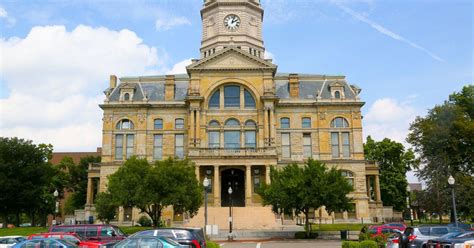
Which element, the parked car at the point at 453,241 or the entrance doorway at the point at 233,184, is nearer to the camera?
the parked car at the point at 453,241

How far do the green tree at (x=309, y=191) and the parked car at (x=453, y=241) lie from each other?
1931cm

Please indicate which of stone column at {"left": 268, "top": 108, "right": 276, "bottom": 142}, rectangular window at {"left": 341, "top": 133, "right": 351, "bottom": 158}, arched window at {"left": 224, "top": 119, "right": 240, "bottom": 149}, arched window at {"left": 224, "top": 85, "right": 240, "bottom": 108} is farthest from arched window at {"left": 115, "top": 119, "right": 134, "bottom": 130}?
rectangular window at {"left": 341, "top": 133, "right": 351, "bottom": 158}

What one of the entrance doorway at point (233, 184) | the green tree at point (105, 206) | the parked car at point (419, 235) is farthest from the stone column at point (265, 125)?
the parked car at point (419, 235)

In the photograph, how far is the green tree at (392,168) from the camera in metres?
73.7

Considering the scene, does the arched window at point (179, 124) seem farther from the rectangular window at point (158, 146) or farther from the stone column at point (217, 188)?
the stone column at point (217, 188)

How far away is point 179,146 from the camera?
6241 centimetres

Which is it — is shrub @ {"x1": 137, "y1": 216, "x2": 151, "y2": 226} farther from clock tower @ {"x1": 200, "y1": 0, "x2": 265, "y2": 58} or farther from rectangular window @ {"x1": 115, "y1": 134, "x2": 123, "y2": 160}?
clock tower @ {"x1": 200, "y1": 0, "x2": 265, "y2": 58}

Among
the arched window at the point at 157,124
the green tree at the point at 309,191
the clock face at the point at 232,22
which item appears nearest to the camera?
the green tree at the point at 309,191

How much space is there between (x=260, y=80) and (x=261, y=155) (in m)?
10.1

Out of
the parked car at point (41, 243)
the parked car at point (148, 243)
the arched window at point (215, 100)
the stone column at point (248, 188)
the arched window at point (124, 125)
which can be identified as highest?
the arched window at point (215, 100)

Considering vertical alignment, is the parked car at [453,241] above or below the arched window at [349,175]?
below

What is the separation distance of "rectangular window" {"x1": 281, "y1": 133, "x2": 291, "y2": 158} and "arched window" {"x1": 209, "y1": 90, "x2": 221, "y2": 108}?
900 centimetres

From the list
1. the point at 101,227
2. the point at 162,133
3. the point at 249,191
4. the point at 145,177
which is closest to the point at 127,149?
the point at 162,133

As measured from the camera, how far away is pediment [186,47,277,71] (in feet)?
200
